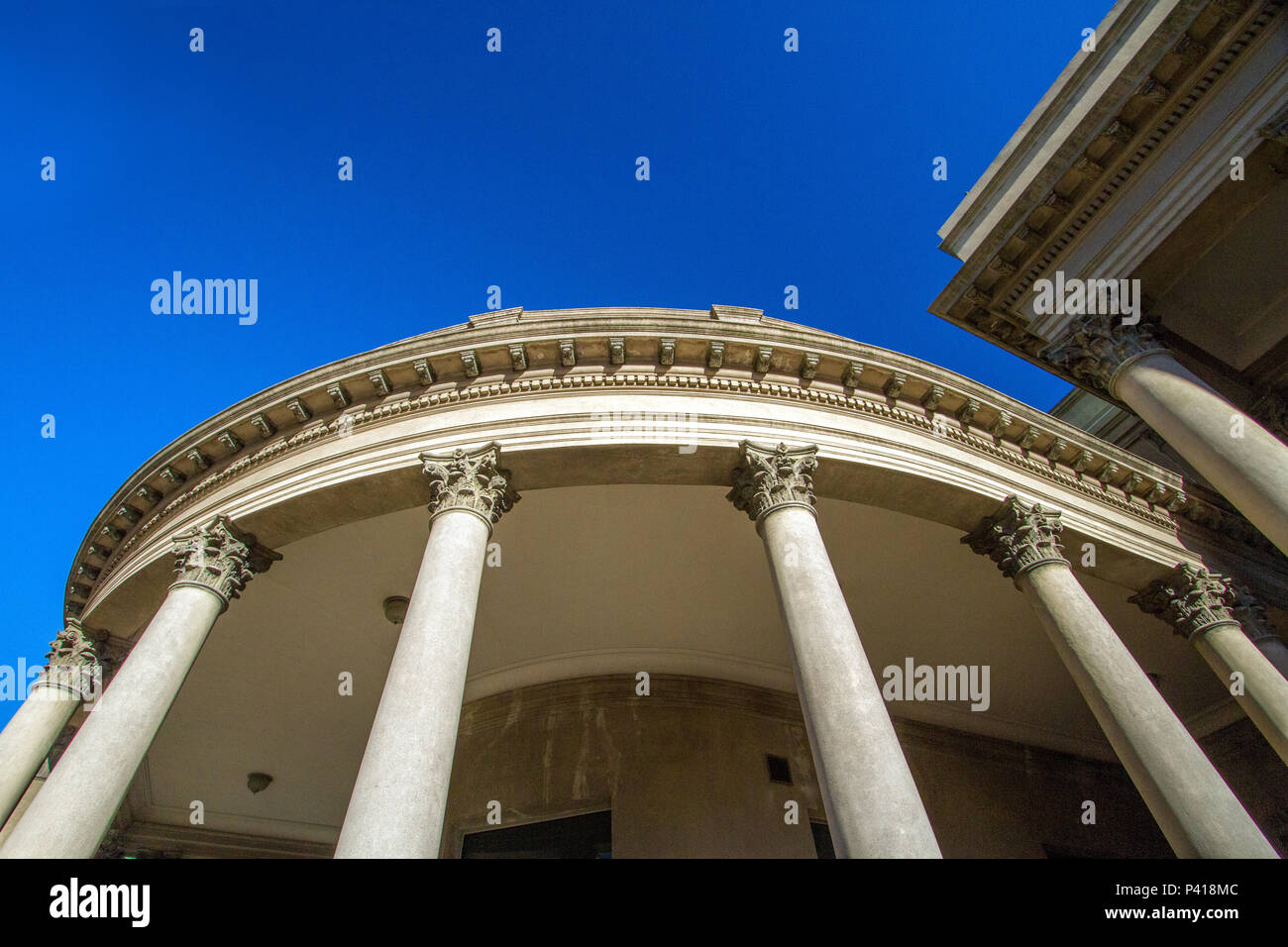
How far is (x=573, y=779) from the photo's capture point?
13320 mm

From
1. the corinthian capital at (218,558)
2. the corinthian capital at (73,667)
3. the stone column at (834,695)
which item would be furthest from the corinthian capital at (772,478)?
the corinthian capital at (73,667)

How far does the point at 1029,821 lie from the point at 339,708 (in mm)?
14616

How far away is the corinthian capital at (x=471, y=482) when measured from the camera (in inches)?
363

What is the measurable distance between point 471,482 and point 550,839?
7170 millimetres

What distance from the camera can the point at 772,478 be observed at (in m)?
9.56

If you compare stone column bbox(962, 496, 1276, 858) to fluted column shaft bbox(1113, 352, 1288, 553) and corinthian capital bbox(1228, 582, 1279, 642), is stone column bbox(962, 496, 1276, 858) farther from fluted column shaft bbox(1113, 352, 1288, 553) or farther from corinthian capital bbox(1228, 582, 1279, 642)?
corinthian capital bbox(1228, 582, 1279, 642)

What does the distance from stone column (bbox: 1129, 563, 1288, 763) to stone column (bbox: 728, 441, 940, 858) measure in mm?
7133

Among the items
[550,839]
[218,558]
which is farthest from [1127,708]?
[218,558]

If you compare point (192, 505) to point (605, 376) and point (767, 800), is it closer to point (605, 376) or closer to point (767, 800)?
point (605, 376)

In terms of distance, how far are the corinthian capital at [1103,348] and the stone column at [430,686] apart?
27.6 feet

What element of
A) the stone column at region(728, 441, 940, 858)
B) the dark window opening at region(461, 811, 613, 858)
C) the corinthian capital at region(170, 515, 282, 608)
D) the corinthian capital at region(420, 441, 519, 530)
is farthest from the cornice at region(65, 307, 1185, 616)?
the dark window opening at region(461, 811, 613, 858)

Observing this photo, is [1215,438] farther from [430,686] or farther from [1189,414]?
[430,686]
